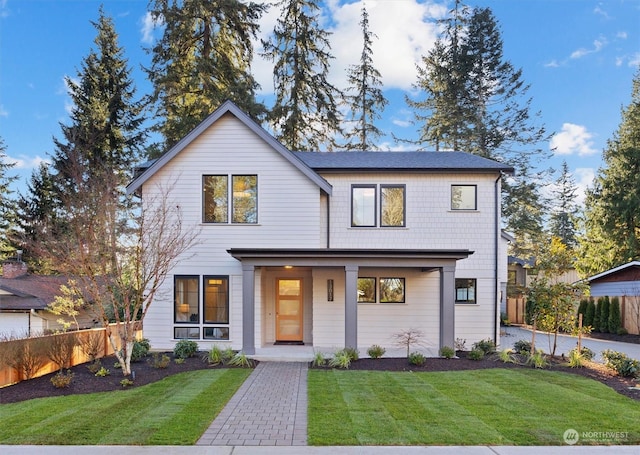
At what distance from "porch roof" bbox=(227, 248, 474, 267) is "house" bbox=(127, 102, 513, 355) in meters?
0.03

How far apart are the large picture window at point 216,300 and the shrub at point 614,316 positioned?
56.4 feet

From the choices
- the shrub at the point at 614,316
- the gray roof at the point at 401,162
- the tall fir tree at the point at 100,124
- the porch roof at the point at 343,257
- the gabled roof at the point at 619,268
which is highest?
→ the tall fir tree at the point at 100,124

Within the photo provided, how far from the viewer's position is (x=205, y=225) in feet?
37.5

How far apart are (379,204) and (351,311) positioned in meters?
4.02

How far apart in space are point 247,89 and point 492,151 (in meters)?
16.1

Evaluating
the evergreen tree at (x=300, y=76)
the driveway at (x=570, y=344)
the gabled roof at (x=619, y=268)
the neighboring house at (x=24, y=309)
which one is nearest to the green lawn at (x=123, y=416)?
the neighboring house at (x=24, y=309)

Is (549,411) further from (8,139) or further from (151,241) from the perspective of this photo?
(8,139)

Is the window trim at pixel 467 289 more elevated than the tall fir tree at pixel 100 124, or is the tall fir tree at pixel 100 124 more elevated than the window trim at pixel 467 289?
the tall fir tree at pixel 100 124

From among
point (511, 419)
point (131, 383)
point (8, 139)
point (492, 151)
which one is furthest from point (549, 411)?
point (8, 139)

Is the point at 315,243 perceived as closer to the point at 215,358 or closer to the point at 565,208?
the point at 215,358

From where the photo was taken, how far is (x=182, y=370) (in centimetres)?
880

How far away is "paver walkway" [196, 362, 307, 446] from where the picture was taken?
481cm
